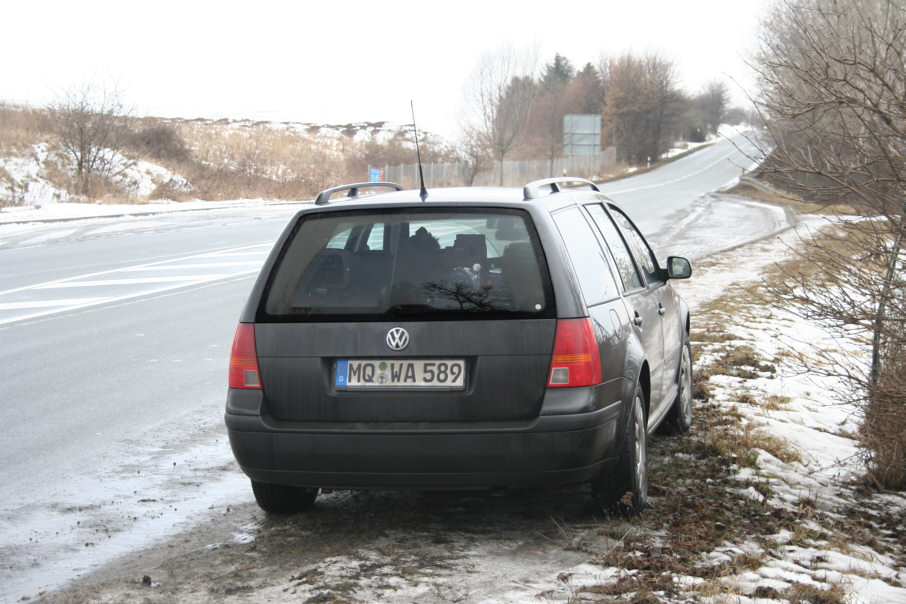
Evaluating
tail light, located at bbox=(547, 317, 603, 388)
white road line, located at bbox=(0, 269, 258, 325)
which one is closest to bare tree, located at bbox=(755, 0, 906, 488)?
tail light, located at bbox=(547, 317, 603, 388)

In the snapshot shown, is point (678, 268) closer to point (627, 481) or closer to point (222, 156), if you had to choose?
point (627, 481)

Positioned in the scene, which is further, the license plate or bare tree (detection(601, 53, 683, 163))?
bare tree (detection(601, 53, 683, 163))

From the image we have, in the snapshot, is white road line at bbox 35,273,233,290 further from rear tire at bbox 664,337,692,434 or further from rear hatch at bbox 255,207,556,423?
rear hatch at bbox 255,207,556,423

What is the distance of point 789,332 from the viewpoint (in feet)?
37.5

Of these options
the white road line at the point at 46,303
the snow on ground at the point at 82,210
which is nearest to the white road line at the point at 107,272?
the white road line at the point at 46,303

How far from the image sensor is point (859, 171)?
17.8ft

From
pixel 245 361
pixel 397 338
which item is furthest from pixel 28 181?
pixel 397 338

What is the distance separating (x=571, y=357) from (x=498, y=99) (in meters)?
67.2

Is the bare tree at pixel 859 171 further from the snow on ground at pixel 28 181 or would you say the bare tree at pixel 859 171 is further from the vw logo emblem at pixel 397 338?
the snow on ground at pixel 28 181

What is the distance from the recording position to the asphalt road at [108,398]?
4.95 m

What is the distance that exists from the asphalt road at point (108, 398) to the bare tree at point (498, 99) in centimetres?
4894

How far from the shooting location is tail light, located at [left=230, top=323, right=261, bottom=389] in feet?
14.9

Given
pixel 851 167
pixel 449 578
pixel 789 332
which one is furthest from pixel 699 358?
pixel 449 578

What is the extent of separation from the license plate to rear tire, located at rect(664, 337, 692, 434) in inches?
106
